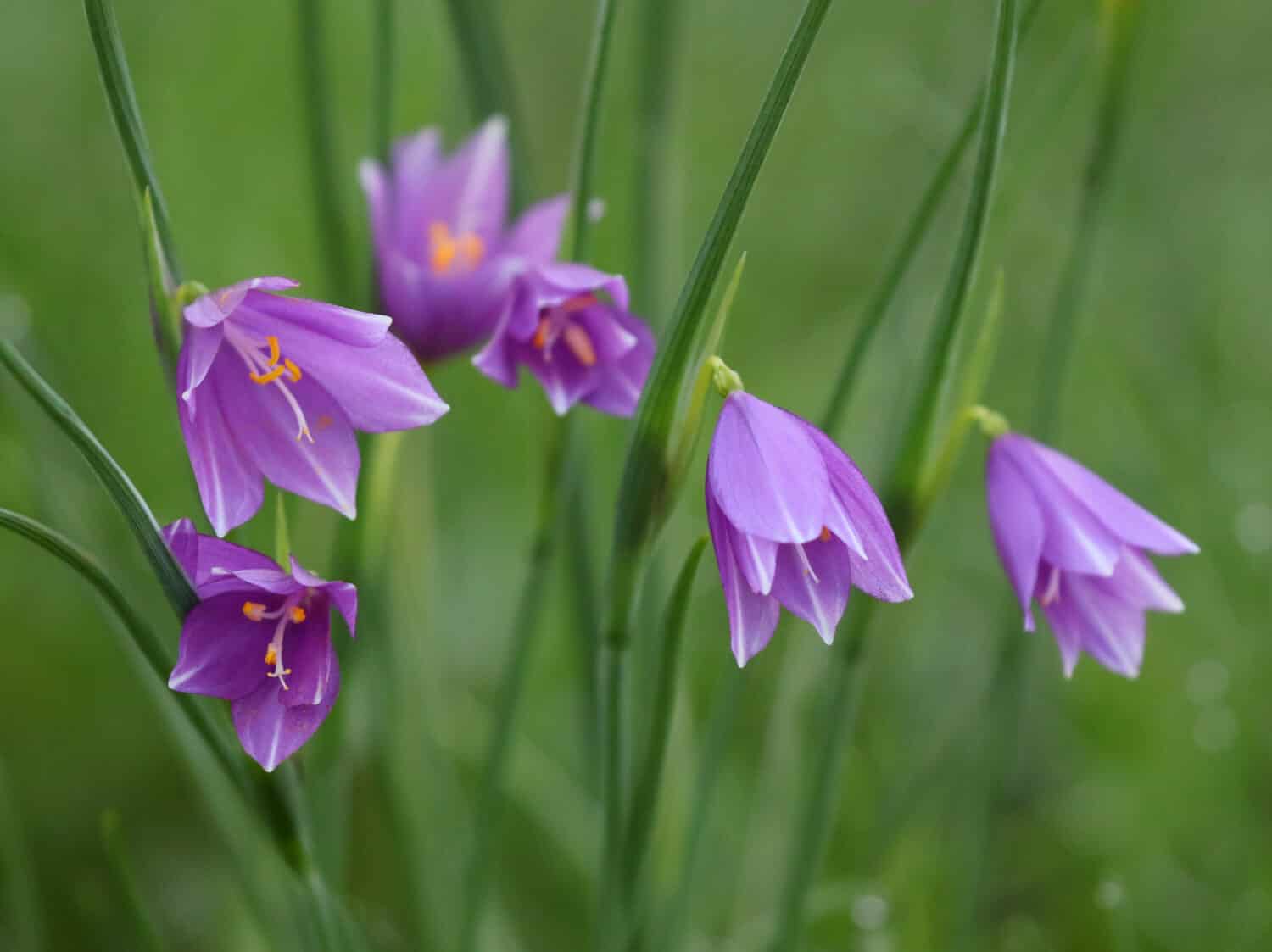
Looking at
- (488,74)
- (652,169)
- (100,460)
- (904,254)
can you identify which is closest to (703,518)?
(652,169)

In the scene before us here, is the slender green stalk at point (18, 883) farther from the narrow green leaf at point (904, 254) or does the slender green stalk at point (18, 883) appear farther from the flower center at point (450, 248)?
the narrow green leaf at point (904, 254)

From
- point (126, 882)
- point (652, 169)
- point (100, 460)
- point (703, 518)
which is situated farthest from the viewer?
point (703, 518)

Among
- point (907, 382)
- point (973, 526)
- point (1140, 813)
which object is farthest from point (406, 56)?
point (1140, 813)

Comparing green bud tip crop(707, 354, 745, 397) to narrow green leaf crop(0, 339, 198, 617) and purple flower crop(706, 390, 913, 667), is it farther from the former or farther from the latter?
narrow green leaf crop(0, 339, 198, 617)

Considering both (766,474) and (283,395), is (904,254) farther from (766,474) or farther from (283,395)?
(283,395)

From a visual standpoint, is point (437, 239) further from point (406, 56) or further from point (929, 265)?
point (406, 56)

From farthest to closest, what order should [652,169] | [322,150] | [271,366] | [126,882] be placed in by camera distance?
[652,169]
[322,150]
[126,882]
[271,366]
